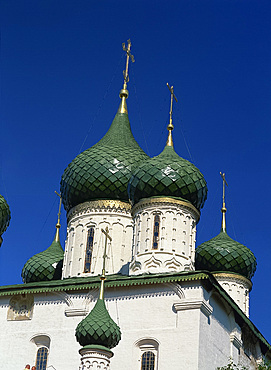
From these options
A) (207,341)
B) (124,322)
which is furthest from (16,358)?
(207,341)

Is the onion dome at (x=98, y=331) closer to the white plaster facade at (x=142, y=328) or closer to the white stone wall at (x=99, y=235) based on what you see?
the white plaster facade at (x=142, y=328)

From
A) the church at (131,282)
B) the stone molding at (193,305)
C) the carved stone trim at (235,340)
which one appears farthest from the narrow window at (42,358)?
the carved stone trim at (235,340)

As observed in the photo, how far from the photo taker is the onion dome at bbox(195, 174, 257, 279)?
73.8 ft

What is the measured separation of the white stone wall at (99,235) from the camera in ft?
67.5

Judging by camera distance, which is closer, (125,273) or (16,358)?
(16,358)

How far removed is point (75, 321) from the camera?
18500mm

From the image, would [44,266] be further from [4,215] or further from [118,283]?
[118,283]

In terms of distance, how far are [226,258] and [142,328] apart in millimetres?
5145

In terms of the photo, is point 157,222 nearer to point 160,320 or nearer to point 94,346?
point 160,320

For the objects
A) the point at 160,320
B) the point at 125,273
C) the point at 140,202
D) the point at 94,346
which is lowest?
the point at 94,346

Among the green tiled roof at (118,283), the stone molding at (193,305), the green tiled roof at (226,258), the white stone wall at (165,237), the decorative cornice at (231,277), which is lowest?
the stone molding at (193,305)

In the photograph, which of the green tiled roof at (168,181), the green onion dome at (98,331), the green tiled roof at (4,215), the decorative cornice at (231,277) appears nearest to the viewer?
the green onion dome at (98,331)

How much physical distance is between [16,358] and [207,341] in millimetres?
4045

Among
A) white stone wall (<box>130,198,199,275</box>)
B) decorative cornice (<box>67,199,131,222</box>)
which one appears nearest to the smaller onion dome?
decorative cornice (<box>67,199,131,222</box>)
